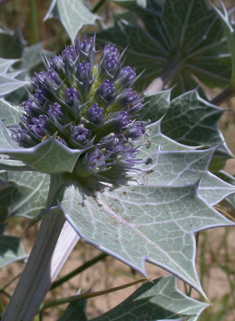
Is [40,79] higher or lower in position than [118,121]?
higher

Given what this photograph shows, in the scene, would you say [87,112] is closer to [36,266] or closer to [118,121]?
[118,121]

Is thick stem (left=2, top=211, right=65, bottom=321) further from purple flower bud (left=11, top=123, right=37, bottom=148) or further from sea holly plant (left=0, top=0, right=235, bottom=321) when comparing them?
purple flower bud (left=11, top=123, right=37, bottom=148)

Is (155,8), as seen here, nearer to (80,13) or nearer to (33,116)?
(80,13)

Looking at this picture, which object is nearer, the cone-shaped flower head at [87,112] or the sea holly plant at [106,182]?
the sea holly plant at [106,182]

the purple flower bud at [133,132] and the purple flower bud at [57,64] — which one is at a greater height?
the purple flower bud at [57,64]

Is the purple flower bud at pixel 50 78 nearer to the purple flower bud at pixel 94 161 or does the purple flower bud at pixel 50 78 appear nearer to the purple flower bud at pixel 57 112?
the purple flower bud at pixel 57 112

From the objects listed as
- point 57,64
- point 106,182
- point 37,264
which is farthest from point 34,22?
point 37,264

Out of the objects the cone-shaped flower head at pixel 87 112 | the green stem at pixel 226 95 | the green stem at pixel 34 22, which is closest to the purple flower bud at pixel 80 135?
the cone-shaped flower head at pixel 87 112
